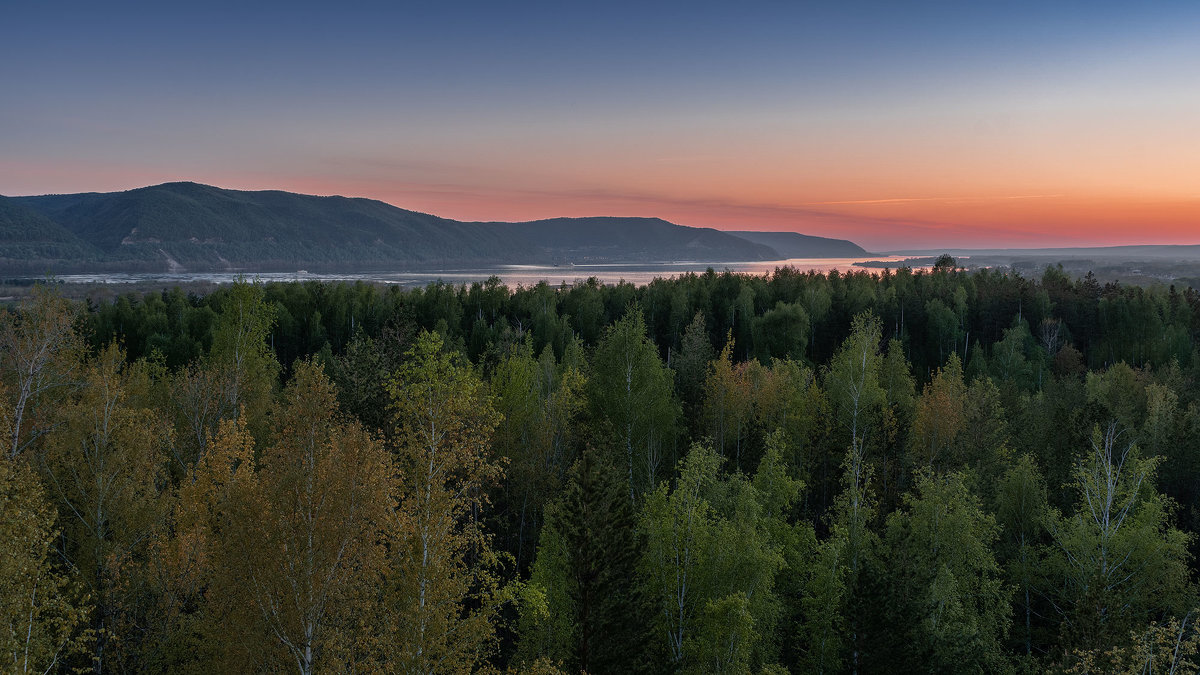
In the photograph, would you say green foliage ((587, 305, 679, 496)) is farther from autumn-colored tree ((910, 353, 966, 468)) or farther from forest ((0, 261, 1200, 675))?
autumn-colored tree ((910, 353, 966, 468))

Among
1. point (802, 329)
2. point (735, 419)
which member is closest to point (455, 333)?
point (802, 329)

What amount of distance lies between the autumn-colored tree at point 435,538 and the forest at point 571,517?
0.13 m

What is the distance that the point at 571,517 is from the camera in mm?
29672

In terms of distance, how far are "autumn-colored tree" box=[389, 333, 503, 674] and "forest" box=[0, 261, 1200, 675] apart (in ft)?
0.42

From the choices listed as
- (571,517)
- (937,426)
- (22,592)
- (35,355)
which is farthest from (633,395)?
(22,592)

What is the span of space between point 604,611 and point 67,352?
103 feet

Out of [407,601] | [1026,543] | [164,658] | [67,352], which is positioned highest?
[67,352]

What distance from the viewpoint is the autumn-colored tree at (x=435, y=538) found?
2012 cm

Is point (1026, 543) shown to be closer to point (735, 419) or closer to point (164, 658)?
point (735, 419)

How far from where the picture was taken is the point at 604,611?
95.7 feet

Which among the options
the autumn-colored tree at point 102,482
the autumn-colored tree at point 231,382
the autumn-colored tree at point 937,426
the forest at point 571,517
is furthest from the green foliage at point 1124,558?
the autumn-colored tree at point 231,382

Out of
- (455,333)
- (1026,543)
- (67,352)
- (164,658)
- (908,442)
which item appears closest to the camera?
(164,658)

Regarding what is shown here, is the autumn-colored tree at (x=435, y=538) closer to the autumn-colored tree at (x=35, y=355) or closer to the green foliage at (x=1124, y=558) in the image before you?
the autumn-colored tree at (x=35, y=355)

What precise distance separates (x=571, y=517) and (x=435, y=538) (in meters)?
8.49
